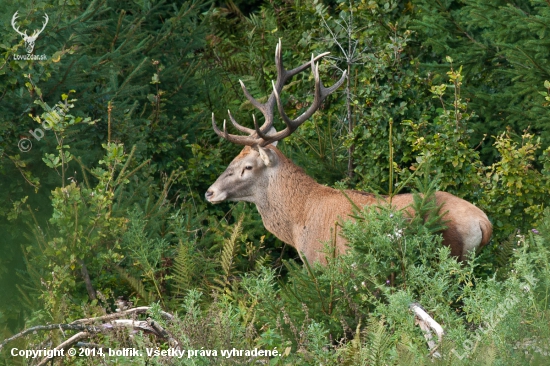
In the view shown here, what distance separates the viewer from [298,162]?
9.91m

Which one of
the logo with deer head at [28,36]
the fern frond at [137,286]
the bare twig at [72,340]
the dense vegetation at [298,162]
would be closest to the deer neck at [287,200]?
the dense vegetation at [298,162]

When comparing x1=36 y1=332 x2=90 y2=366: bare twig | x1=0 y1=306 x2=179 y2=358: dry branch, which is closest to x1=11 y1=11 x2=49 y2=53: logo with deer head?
x1=0 y1=306 x2=179 y2=358: dry branch

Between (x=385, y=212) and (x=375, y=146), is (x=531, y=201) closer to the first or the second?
(x=375, y=146)

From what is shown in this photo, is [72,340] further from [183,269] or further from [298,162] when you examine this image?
[298,162]

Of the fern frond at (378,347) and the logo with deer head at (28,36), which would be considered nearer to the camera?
the fern frond at (378,347)

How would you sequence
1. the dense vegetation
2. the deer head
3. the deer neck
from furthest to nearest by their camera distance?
the deer head < the deer neck < the dense vegetation

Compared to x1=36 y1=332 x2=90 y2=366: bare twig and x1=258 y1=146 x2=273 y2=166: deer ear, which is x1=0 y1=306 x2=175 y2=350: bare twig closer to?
x1=36 y1=332 x2=90 y2=366: bare twig

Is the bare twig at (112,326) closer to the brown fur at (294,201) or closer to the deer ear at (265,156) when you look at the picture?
the brown fur at (294,201)

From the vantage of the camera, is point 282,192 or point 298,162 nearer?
point 282,192

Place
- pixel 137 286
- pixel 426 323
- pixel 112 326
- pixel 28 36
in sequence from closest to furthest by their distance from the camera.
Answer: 1. pixel 426 323
2. pixel 112 326
3. pixel 137 286
4. pixel 28 36

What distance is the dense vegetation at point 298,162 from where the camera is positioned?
4.55 metres

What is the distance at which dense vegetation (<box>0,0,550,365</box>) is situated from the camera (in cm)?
455

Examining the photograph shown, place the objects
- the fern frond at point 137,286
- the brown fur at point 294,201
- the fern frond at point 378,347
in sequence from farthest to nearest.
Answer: the brown fur at point 294,201, the fern frond at point 137,286, the fern frond at point 378,347

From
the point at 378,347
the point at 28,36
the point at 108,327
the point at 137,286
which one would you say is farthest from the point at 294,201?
the point at 378,347
